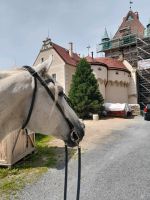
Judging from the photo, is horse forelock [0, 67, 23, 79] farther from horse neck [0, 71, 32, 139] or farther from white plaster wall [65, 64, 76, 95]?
white plaster wall [65, 64, 76, 95]

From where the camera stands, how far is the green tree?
26.1m

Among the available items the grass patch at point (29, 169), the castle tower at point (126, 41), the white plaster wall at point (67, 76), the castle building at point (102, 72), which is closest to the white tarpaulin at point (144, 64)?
the castle tower at point (126, 41)

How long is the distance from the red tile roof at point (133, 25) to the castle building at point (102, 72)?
8.46 meters

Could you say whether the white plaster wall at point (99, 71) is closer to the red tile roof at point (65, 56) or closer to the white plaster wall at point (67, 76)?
the red tile roof at point (65, 56)

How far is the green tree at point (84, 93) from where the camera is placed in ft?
85.7

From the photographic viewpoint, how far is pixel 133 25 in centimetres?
4481

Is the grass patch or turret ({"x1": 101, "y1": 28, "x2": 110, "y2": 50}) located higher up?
turret ({"x1": 101, "y1": 28, "x2": 110, "y2": 50})

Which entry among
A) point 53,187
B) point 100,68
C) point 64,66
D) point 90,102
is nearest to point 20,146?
point 53,187

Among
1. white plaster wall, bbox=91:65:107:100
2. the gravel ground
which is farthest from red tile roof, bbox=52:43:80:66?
the gravel ground

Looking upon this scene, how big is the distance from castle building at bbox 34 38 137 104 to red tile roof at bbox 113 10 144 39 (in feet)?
27.7

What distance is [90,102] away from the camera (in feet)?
86.3

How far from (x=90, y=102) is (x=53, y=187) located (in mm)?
18765

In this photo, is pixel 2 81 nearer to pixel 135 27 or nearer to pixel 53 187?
pixel 53 187

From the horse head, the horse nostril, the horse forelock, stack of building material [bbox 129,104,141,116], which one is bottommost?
stack of building material [bbox 129,104,141,116]
